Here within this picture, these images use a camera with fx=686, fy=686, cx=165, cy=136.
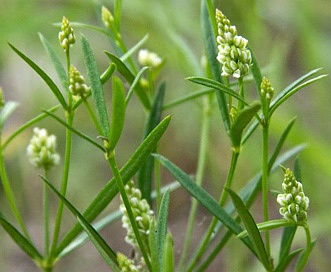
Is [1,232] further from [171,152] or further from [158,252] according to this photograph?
[158,252]

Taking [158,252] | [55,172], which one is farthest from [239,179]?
[158,252]

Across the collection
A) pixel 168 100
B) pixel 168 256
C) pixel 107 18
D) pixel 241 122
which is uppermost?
pixel 107 18

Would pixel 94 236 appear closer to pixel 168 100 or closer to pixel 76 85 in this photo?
pixel 76 85

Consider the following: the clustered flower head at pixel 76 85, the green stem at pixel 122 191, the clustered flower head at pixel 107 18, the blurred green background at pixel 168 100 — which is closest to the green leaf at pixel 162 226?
the green stem at pixel 122 191

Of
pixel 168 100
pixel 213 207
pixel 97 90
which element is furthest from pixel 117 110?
pixel 168 100

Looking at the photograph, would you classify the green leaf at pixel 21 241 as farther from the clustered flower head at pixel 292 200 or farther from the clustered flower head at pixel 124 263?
the clustered flower head at pixel 292 200

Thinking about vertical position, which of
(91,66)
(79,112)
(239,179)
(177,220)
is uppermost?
(91,66)

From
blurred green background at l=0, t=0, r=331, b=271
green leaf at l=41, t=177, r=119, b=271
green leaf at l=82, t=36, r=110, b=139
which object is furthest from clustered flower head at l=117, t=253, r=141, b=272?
blurred green background at l=0, t=0, r=331, b=271
